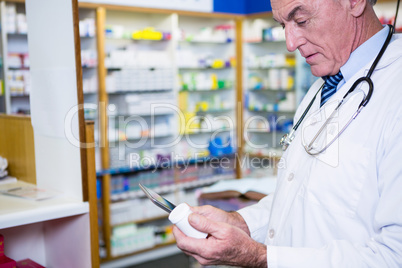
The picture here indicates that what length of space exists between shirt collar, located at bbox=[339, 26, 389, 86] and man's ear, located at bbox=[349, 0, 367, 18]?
10cm

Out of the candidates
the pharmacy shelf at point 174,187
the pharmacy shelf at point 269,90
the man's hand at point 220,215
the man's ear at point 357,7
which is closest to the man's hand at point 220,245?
the man's hand at point 220,215

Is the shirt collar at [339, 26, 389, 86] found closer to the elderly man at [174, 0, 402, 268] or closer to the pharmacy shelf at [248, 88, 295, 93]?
the elderly man at [174, 0, 402, 268]

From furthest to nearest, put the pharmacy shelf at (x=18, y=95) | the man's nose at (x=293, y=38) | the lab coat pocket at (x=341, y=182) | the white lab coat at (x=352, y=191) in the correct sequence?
the pharmacy shelf at (x=18, y=95), the man's nose at (x=293, y=38), the lab coat pocket at (x=341, y=182), the white lab coat at (x=352, y=191)

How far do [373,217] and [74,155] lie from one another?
48.0 inches

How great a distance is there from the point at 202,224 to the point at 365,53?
0.85 m

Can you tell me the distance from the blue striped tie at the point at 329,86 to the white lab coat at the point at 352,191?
8 centimetres

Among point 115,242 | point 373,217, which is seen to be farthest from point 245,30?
point 373,217

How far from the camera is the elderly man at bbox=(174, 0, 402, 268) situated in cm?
129

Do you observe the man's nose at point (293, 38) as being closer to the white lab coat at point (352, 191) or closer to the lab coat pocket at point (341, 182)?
the white lab coat at point (352, 191)

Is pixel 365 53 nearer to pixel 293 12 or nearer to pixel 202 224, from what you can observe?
pixel 293 12

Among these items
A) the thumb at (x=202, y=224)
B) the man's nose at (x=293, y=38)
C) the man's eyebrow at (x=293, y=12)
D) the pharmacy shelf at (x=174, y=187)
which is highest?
the man's eyebrow at (x=293, y=12)

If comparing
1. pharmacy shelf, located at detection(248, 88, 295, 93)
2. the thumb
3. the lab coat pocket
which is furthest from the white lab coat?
pharmacy shelf, located at detection(248, 88, 295, 93)

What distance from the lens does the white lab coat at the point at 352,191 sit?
126 cm

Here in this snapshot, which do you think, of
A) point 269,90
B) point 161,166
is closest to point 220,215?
point 161,166
